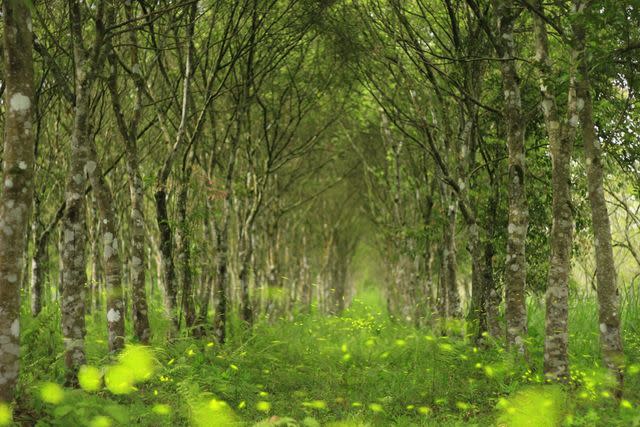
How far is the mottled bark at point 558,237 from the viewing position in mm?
8461

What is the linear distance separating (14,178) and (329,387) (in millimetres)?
6308

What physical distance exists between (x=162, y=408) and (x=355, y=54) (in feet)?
39.7

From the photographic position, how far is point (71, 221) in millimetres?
8078

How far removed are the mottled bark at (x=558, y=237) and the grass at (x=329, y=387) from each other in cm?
41

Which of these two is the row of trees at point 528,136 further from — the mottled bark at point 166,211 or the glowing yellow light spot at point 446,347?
the mottled bark at point 166,211

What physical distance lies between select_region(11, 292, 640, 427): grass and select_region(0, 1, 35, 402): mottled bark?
69 cm

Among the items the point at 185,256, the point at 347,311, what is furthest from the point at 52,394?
the point at 347,311

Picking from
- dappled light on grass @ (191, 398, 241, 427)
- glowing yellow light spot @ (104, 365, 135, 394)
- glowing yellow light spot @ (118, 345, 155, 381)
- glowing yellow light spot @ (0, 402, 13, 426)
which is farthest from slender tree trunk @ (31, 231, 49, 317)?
glowing yellow light spot @ (0, 402, 13, 426)

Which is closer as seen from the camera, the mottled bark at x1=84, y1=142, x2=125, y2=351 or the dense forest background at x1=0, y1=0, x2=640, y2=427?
the dense forest background at x1=0, y1=0, x2=640, y2=427

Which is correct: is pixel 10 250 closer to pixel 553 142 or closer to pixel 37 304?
pixel 553 142

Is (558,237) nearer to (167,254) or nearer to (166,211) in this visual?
(166,211)

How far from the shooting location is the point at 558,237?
8.44m

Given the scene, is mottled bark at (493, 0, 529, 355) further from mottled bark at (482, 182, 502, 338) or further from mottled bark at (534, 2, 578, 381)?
mottled bark at (482, 182, 502, 338)

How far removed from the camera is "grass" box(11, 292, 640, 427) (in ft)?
22.2
